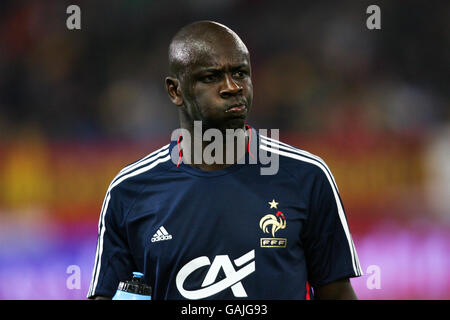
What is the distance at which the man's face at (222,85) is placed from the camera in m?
2.46

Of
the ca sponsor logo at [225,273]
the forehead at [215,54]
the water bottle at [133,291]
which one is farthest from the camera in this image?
the forehead at [215,54]

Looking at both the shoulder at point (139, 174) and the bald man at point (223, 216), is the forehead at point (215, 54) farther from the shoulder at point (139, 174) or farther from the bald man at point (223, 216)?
the shoulder at point (139, 174)

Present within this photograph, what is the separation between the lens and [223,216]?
2.47 metres

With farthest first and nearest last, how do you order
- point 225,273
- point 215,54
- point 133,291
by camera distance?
point 215,54, point 225,273, point 133,291

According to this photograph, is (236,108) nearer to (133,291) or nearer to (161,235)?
(161,235)

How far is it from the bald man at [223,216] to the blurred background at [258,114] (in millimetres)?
2538

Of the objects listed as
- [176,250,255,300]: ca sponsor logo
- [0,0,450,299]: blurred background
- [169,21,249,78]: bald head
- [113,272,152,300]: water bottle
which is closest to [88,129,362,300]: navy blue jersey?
[176,250,255,300]: ca sponsor logo

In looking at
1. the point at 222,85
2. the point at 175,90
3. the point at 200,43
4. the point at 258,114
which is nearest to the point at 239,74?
the point at 222,85

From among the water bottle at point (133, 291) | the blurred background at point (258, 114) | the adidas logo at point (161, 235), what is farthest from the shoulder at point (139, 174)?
the blurred background at point (258, 114)

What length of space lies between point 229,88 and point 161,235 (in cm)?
70
